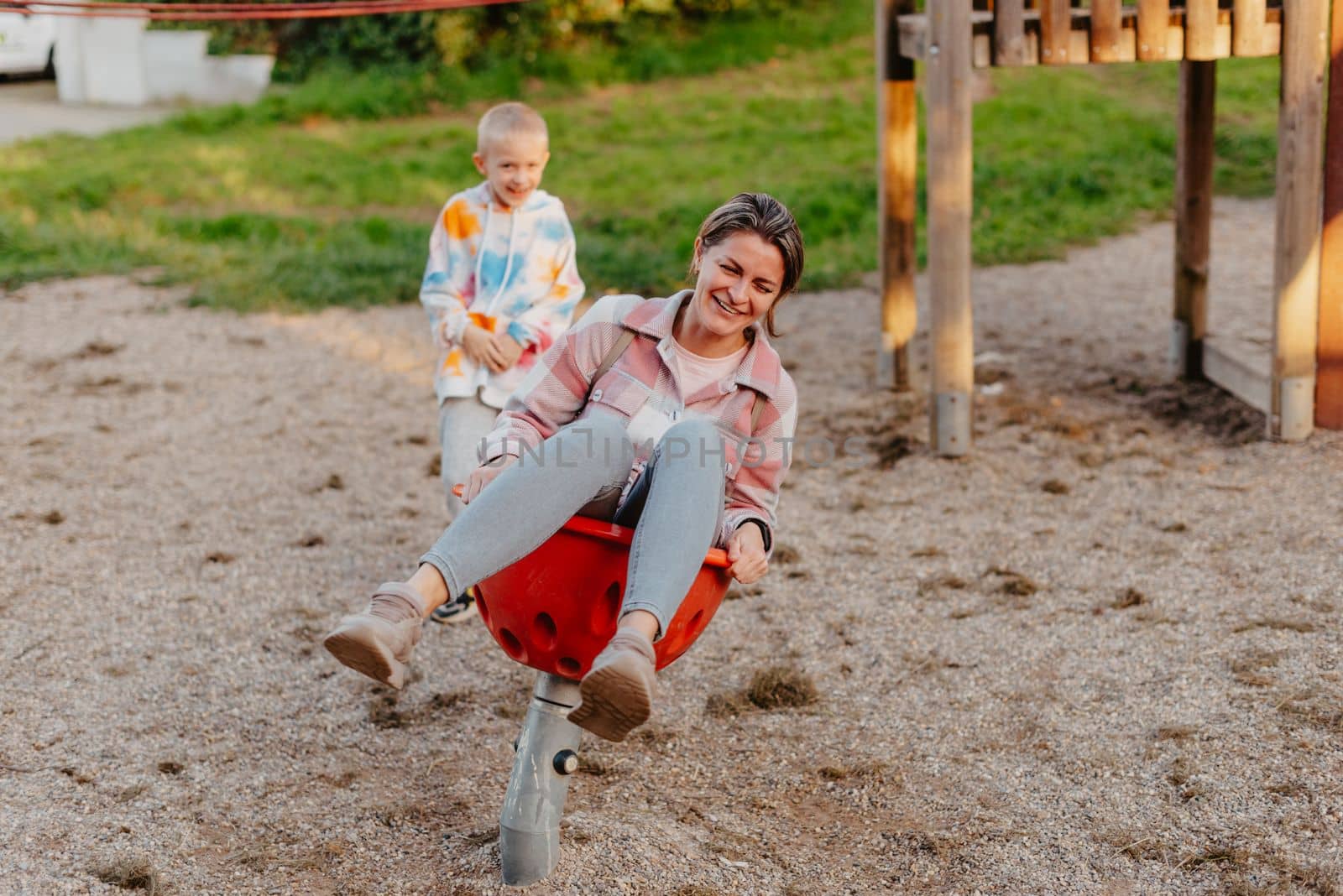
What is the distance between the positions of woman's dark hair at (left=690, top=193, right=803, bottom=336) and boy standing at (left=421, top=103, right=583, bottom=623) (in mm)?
1003

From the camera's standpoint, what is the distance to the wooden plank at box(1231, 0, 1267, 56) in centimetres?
426

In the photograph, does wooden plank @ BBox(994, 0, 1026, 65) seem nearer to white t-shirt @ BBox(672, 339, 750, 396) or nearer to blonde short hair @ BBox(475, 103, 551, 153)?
blonde short hair @ BBox(475, 103, 551, 153)

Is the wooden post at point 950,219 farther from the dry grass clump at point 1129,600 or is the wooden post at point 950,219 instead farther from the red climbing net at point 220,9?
the red climbing net at point 220,9

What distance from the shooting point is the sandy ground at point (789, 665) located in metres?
2.44

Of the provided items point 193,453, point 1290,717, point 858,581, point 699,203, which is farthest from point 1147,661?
point 699,203

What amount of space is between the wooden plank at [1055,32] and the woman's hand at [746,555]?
8.40 ft

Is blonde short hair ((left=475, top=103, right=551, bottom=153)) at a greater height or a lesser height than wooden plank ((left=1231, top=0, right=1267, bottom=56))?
lesser

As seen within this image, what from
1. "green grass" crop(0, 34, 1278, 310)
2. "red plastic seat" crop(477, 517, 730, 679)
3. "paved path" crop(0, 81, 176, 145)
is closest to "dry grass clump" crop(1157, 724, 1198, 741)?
"red plastic seat" crop(477, 517, 730, 679)

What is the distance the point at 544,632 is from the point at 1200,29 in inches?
127

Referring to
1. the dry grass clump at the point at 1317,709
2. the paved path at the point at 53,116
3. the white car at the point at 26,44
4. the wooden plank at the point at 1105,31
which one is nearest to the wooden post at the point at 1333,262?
the wooden plank at the point at 1105,31

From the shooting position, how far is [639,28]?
14133mm

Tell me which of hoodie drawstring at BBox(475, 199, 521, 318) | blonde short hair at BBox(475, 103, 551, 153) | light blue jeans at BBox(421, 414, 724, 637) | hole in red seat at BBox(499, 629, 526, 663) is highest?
blonde short hair at BBox(475, 103, 551, 153)

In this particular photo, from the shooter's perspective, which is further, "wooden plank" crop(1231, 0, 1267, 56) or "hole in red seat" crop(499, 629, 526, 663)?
"wooden plank" crop(1231, 0, 1267, 56)

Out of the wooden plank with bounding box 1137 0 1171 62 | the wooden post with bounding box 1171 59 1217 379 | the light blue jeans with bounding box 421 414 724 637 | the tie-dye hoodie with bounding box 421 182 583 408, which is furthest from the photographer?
the wooden post with bounding box 1171 59 1217 379
